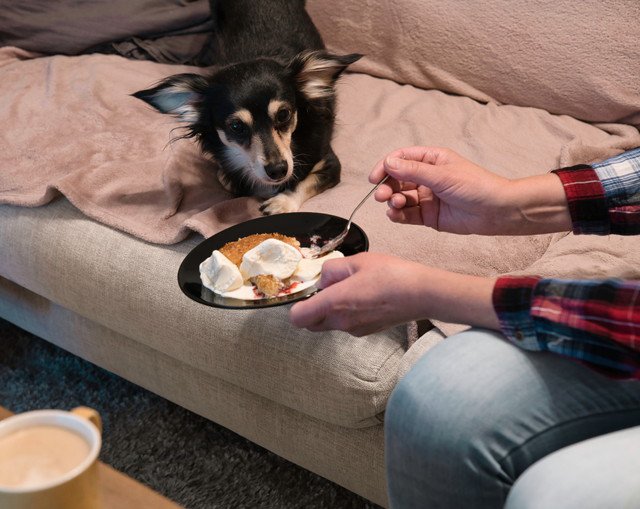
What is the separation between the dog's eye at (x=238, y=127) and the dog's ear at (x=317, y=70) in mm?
194

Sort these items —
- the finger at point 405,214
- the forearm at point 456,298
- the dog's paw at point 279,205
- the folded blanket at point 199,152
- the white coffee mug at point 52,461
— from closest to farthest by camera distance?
the white coffee mug at point 52,461, the forearm at point 456,298, the finger at point 405,214, the folded blanket at point 199,152, the dog's paw at point 279,205

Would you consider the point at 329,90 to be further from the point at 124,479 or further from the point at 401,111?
the point at 124,479

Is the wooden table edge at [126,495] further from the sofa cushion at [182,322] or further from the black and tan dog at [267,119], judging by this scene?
the black and tan dog at [267,119]

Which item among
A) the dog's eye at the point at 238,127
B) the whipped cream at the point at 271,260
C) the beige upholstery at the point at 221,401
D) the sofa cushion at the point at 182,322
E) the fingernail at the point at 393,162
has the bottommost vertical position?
the beige upholstery at the point at 221,401

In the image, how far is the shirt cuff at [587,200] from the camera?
3.82 ft

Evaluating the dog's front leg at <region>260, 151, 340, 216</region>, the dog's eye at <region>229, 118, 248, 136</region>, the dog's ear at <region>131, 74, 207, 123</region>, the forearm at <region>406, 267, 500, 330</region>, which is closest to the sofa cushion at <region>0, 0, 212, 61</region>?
the dog's ear at <region>131, 74, 207, 123</region>

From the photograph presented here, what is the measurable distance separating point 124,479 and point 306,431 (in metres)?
0.56

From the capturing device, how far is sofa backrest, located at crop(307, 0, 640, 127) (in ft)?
6.07

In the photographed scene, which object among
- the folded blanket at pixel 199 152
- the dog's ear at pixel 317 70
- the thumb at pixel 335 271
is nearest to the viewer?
the thumb at pixel 335 271

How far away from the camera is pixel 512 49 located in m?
1.98

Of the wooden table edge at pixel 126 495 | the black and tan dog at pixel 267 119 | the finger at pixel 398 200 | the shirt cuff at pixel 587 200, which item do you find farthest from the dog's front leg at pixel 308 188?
the wooden table edge at pixel 126 495

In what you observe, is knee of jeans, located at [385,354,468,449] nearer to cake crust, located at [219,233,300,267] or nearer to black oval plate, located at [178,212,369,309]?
black oval plate, located at [178,212,369,309]

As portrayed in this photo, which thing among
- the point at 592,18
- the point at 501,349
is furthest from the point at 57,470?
the point at 592,18

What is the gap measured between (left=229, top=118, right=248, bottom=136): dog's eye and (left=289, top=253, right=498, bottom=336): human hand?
2.55ft
